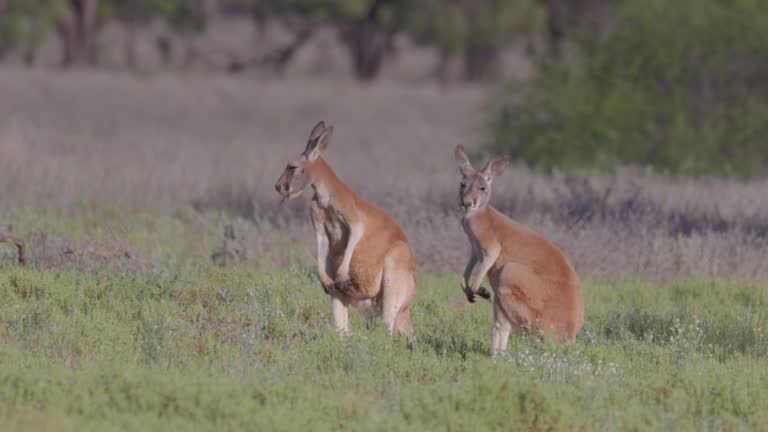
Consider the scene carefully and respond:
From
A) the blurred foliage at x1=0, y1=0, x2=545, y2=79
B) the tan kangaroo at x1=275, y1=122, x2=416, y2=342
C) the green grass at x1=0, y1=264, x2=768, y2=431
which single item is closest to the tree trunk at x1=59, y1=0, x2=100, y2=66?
the blurred foliage at x1=0, y1=0, x2=545, y2=79

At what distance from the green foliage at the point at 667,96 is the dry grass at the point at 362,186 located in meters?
1.80

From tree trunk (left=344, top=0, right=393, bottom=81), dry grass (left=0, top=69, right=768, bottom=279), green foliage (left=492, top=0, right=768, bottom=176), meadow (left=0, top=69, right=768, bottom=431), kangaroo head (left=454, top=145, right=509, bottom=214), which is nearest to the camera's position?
meadow (left=0, top=69, right=768, bottom=431)

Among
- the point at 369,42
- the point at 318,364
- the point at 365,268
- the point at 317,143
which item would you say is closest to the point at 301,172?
the point at 317,143

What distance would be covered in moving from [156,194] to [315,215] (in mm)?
6883

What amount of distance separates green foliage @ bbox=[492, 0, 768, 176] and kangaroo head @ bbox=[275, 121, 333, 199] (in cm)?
1071

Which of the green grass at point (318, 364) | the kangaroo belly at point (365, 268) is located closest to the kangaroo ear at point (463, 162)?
the kangaroo belly at point (365, 268)

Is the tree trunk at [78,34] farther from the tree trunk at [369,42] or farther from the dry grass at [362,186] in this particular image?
the dry grass at [362,186]

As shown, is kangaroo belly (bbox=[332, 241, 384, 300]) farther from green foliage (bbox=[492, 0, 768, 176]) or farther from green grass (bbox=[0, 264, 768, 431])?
green foliage (bbox=[492, 0, 768, 176])

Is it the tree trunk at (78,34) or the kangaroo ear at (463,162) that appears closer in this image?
the kangaroo ear at (463,162)

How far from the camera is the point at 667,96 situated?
1972 centimetres

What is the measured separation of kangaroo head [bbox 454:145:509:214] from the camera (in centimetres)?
817

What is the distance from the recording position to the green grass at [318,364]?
6.39 m

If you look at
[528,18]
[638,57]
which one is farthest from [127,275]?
[528,18]

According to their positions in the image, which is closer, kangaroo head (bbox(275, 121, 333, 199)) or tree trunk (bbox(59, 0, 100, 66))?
kangaroo head (bbox(275, 121, 333, 199))
